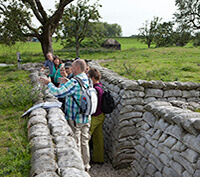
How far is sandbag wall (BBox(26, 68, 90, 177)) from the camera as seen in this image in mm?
2898

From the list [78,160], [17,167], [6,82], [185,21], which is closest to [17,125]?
[17,167]

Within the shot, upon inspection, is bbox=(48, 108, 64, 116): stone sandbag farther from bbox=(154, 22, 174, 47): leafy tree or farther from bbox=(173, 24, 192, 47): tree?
bbox=(154, 22, 174, 47): leafy tree

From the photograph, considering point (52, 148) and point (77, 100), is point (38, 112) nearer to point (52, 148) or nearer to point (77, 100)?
point (77, 100)

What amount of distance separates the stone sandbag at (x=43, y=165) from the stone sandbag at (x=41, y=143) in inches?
13.1

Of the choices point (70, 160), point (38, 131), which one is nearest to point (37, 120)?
point (38, 131)

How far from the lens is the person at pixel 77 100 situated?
426 cm

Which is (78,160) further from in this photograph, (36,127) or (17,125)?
(17,125)

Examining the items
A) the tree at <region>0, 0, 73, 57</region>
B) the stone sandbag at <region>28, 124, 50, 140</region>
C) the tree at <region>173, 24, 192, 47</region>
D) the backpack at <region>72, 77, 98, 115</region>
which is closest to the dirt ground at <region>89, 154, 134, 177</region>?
the backpack at <region>72, 77, 98, 115</region>

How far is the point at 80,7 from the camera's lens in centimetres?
2427

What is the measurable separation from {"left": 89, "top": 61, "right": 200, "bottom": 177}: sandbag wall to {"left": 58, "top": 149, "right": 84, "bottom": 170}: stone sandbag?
6.52 feet

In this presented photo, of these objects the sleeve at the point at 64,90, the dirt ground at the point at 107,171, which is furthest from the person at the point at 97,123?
the sleeve at the point at 64,90

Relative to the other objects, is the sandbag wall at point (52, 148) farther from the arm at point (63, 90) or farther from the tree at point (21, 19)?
the tree at point (21, 19)

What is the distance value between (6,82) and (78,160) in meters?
8.09

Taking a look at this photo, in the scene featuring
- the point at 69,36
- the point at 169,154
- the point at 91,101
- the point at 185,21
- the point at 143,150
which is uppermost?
the point at 185,21
